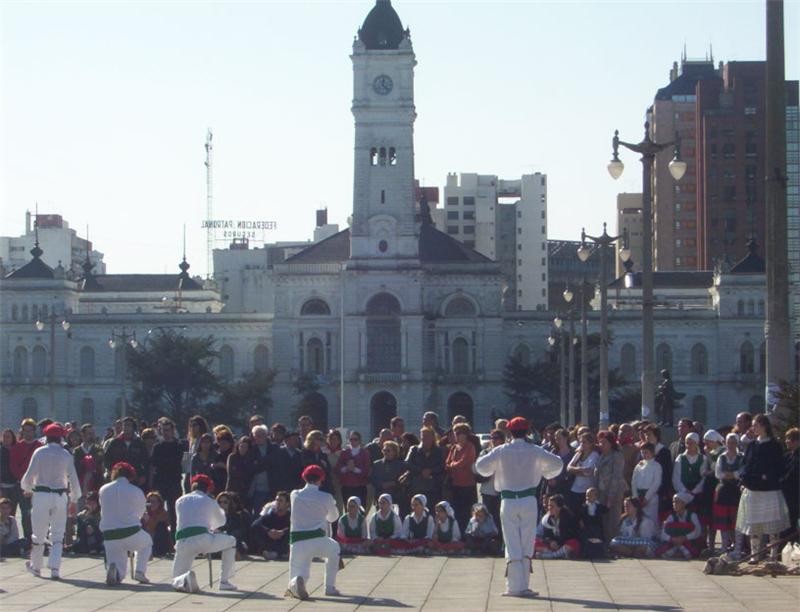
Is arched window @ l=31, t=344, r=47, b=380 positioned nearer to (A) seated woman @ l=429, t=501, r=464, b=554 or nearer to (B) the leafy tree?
(B) the leafy tree

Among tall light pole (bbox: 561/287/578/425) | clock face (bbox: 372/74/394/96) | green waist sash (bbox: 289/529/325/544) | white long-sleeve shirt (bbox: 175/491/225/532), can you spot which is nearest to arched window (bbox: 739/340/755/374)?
clock face (bbox: 372/74/394/96)

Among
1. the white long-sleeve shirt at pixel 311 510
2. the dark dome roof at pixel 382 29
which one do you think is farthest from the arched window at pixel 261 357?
the white long-sleeve shirt at pixel 311 510

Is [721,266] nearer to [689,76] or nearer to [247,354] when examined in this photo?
[247,354]

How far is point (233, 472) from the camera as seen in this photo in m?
28.1

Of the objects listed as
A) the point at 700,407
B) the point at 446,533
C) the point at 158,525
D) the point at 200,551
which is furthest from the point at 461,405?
the point at 200,551

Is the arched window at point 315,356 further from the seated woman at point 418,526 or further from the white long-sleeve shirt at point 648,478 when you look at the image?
the white long-sleeve shirt at point 648,478

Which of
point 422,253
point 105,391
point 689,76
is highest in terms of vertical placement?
point 689,76

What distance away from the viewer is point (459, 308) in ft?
360

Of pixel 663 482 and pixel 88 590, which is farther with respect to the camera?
pixel 663 482

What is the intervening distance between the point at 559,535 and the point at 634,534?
3.47 ft

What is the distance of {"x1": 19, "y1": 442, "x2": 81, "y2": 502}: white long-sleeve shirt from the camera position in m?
24.8

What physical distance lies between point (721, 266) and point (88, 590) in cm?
9162

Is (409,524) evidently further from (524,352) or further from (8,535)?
(524,352)

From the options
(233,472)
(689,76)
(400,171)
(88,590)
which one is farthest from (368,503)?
(689,76)
